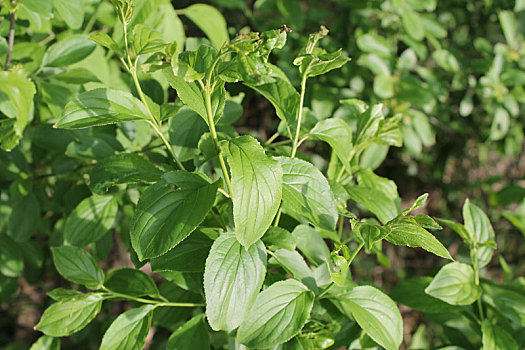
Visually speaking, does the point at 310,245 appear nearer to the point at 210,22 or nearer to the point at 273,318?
the point at 273,318

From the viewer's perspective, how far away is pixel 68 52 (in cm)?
114

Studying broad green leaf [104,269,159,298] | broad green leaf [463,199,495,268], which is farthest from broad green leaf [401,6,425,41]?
broad green leaf [104,269,159,298]

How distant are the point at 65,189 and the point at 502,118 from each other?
1678 millimetres

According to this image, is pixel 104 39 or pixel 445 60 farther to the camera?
pixel 445 60

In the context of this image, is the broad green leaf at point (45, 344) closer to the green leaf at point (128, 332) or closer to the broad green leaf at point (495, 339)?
the green leaf at point (128, 332)

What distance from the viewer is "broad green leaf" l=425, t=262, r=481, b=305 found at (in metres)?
0.97

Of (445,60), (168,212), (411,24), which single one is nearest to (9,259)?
(168,212)

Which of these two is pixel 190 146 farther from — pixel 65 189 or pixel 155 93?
pixel 65 189

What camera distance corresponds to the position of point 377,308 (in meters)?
0.84

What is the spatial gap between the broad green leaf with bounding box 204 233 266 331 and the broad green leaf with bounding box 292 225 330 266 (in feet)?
0.56

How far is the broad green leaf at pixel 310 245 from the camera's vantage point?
0.91 metres

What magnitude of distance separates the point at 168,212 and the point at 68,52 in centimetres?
64

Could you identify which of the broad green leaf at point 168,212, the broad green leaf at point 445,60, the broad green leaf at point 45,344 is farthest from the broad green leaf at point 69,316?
the broad green leaf at point 445,60

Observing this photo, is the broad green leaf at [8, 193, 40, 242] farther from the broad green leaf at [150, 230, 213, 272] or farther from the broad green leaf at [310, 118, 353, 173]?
the broad green leaf at [310, 118, 353, 173]
